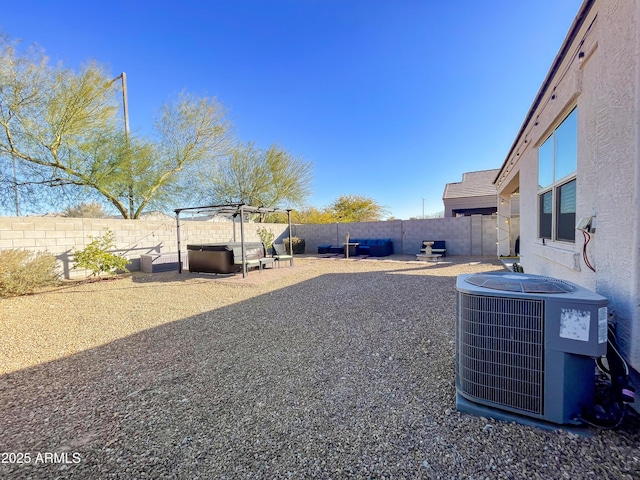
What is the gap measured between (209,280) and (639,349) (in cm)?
Result: 745

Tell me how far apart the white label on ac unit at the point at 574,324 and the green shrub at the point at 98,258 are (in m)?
9.14

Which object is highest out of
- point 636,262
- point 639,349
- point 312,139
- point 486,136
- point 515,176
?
point 312,139

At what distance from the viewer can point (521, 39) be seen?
5.88m

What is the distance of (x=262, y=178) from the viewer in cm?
1564

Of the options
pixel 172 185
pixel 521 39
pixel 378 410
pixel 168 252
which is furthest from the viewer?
pixel 172 185

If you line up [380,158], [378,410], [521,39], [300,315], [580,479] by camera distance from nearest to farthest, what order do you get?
[580,479] → [378,410] → [300,315] → [521,39] → [380,158]

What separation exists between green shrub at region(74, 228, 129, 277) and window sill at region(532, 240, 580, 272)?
936cm

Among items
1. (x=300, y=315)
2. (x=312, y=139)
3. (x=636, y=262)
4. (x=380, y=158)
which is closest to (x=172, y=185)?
(x=312, y=139)

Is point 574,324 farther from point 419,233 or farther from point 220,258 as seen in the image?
point 419,233

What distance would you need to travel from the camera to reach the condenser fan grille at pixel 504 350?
1573mm

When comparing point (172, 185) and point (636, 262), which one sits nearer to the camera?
point (636, 262)

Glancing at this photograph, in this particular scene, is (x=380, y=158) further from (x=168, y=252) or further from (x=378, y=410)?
(x=378, y=410)

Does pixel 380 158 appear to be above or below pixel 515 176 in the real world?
above

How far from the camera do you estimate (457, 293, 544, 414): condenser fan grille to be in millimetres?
1573
